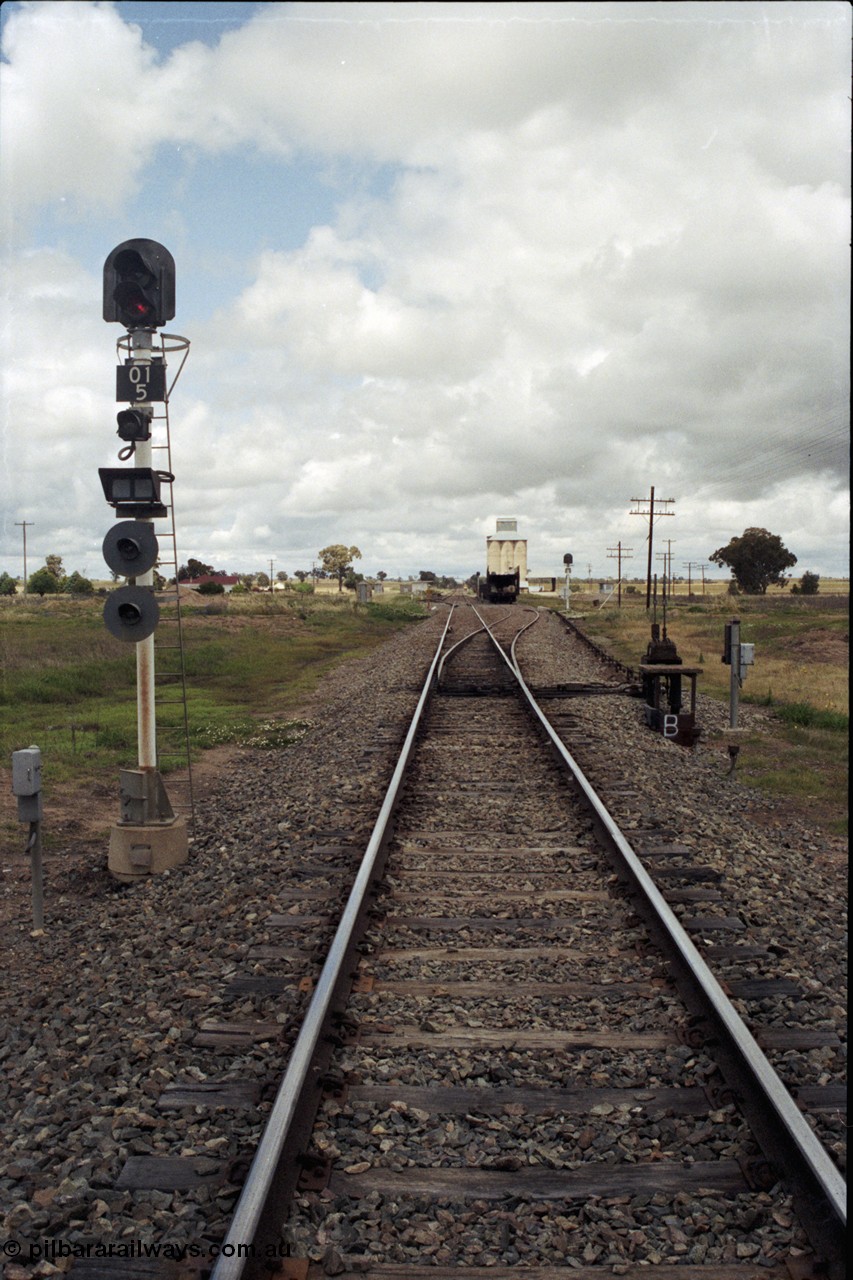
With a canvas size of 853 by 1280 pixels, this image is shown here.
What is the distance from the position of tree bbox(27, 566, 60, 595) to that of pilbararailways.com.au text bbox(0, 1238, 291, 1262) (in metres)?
76.0

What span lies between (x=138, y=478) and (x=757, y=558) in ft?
274

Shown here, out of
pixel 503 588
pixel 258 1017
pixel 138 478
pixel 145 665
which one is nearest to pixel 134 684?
pixel 145 665

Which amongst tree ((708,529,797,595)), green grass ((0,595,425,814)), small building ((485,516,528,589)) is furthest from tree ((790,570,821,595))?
green grass ((0,595,425,814))

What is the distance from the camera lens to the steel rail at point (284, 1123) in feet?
8.37

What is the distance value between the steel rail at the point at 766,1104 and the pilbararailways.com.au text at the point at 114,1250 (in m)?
1.51

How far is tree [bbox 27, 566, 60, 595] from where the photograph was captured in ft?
247

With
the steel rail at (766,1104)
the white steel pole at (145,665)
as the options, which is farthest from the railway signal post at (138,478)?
the steel rail at (766,1104)

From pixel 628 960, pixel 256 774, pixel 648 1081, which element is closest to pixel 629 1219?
pixel 648 1081

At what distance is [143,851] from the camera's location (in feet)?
22.3

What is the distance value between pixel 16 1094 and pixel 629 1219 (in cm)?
236

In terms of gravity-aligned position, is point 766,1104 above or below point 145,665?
below

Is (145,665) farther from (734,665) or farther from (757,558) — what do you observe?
(757,558)

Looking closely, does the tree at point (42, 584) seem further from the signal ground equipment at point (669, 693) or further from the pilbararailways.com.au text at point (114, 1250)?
the pilbararailways.com.au text at point (114, 1250)

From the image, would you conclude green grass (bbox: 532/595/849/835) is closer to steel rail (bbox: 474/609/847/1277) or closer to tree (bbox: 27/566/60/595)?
steel rail (bbox: 474/609/847/1277)
